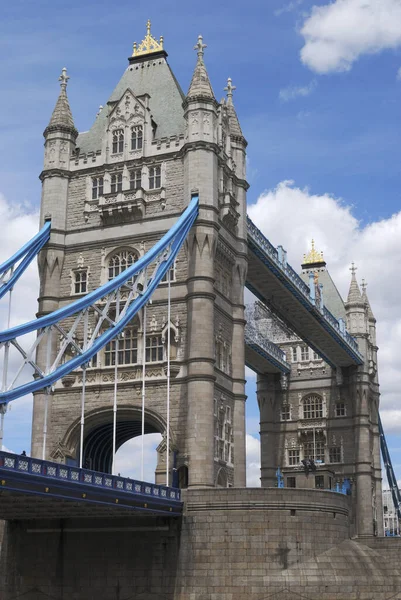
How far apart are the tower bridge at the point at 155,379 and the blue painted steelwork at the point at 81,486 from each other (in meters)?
0.08

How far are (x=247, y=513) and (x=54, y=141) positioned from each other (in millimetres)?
25149

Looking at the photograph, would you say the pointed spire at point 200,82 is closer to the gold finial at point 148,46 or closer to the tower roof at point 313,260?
the gold finial at point 148,46

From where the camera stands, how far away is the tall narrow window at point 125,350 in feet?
152

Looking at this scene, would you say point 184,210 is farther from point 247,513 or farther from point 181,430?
point 247,513

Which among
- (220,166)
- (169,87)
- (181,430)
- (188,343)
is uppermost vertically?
(169,87)

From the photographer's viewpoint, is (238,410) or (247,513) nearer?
(247,513)

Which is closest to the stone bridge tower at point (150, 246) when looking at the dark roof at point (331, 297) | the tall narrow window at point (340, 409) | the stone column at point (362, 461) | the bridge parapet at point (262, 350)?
the bridge parapet at point (262, 350)

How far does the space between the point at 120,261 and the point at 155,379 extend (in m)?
7.34

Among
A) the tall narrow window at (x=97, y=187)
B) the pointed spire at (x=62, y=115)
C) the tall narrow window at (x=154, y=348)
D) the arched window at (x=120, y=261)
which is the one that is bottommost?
the tall narrow window at (x=154, y=348)

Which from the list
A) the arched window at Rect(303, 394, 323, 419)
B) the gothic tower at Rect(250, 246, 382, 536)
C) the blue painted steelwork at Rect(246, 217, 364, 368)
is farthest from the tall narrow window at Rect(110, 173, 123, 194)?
the arched window at Rect(303, 394, 323, 419)

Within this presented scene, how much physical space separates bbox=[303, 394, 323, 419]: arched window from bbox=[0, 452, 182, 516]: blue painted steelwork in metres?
39.1

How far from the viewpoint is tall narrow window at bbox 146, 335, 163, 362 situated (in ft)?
149

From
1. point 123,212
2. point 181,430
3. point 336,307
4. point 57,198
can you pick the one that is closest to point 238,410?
point 181,430

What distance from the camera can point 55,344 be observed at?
1887 inches
